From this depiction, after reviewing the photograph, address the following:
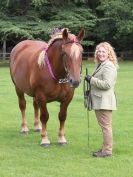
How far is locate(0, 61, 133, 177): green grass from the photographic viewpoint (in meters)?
6.86

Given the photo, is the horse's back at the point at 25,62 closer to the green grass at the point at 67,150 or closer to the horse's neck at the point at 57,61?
the horse's neck at the point at 57,61

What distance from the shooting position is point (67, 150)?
8.33 metres

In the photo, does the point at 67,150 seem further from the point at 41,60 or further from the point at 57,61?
the point at 41,60

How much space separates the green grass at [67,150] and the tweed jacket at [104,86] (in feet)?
2.80

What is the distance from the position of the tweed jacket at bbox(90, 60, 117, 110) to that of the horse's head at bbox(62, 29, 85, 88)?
0.33 meters

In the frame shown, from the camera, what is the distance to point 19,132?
10.2 metres

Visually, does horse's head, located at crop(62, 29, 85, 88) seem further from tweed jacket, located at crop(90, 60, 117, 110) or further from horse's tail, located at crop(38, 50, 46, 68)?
horse's tail, located at crop(38, 50, 46, 68)

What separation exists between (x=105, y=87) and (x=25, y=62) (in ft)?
9.07

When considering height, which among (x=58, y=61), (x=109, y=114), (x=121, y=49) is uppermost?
(x=58, y=61)

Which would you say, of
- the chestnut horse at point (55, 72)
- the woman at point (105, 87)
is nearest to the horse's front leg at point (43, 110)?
the chestnut horse at point (55, 72)

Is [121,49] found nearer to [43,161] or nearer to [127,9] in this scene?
[127,9]

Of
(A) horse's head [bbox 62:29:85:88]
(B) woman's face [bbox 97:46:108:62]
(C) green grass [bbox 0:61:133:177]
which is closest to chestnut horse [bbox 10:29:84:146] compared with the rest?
(A) horse's head [bbox 62:29:85:88]

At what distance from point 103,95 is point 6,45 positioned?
37553 mm

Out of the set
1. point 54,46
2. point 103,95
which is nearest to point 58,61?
point 54,46
